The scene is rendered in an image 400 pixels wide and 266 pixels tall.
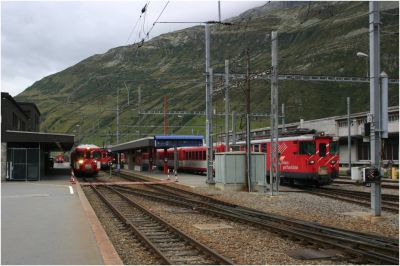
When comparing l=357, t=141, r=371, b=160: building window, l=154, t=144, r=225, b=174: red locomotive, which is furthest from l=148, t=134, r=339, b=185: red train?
l=357, t=141, r=371, b=160: building window

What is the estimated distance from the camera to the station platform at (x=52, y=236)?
29.7 feet

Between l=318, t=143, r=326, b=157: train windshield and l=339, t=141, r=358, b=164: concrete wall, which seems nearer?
l=318, t=143, r=326, b=157: train windshield

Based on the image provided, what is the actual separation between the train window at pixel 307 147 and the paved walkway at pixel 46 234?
43.5ft

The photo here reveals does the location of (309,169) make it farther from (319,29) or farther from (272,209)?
(319,29)

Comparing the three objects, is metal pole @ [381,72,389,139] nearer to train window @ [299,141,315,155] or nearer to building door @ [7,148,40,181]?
train window @ [299,141,315,155]

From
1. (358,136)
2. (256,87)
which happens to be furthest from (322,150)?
(256,87)

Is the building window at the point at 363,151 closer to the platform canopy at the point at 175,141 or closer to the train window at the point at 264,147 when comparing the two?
the platform canopy at the point at 175,141

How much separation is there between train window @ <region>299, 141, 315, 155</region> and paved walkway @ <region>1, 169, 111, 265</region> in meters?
13.3

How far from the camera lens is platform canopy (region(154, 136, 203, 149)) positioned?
45.4 m

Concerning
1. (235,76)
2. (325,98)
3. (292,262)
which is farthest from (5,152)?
(325,98)

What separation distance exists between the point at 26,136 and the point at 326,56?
5572 inches

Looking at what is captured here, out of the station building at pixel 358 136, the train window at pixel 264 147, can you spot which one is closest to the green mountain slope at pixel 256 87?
the station building at pixel 358 136

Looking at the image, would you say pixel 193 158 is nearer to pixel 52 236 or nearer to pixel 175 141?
pixel 175 141

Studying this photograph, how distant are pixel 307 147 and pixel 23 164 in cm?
1844
